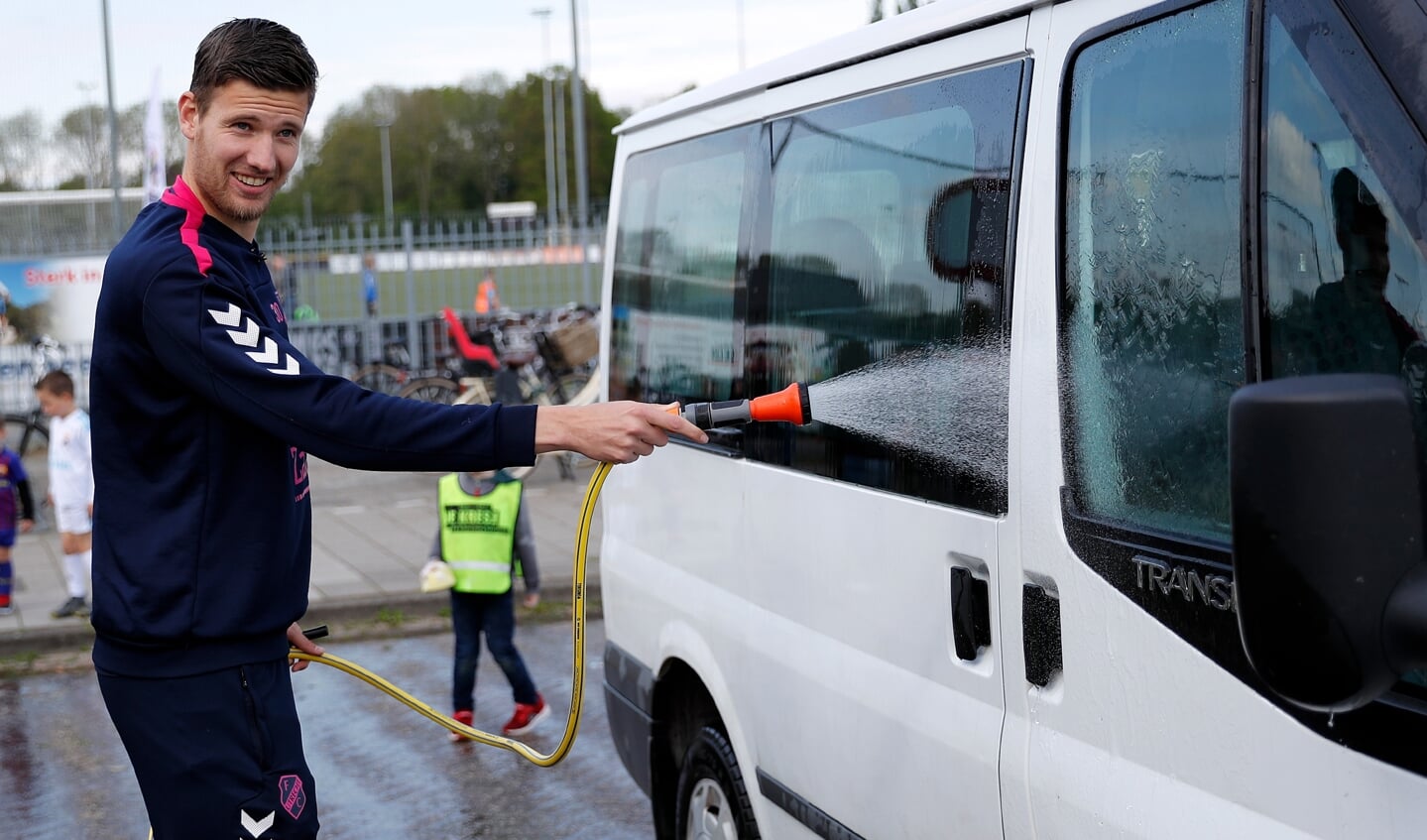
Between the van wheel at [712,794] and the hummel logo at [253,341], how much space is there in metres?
1.69

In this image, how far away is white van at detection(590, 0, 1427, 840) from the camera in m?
1.73

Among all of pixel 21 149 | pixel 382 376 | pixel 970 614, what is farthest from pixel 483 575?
pixel 21 149

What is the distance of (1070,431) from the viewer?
2.37m

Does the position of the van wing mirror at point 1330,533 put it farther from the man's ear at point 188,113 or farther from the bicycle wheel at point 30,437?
the bicycle wheel at point 30,437

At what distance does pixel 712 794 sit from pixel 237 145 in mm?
2082

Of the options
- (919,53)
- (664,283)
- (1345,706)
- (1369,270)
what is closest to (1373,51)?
(1369,270)

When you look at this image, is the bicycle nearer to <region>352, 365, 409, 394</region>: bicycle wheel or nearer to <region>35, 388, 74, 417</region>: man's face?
<region>352, 365, 409, 394</region>: bicycle wheel

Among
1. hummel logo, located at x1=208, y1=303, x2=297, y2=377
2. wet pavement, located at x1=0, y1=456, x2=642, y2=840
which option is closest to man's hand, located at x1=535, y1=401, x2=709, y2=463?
hummel logo, located at x1=208, y1=303, x2=297, y2=377

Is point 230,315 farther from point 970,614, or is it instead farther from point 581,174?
point 581,174

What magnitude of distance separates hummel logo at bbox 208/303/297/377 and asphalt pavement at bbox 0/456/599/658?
387 cm

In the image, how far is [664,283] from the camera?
4273mm

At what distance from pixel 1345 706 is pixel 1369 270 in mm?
592

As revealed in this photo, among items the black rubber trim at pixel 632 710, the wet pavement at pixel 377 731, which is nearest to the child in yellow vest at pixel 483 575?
the wet pavement at pixel 377 731

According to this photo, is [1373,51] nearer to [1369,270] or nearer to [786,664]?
[1369,270]
